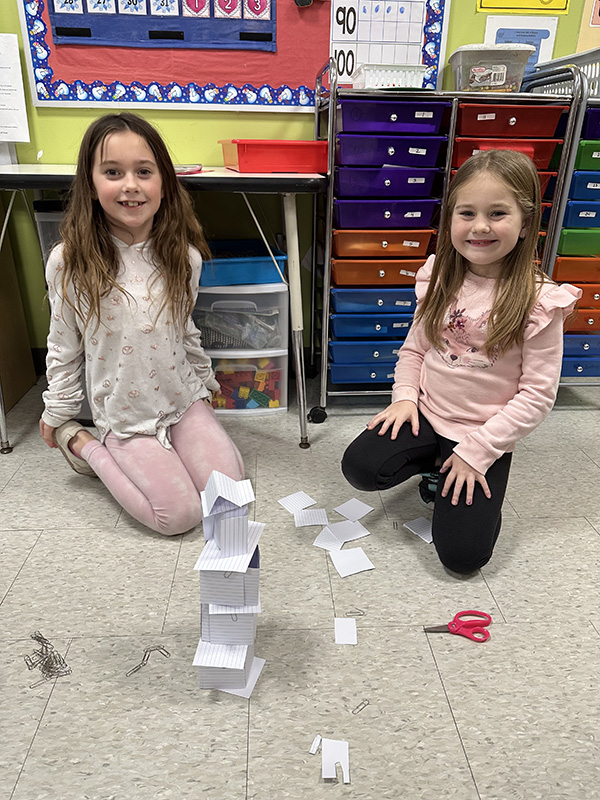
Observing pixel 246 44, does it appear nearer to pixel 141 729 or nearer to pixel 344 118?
pixel 344 118

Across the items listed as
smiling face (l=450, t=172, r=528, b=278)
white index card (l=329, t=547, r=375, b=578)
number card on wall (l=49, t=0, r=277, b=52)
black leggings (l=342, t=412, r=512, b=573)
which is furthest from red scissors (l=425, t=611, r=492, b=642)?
number card on wall (l=49, t=0, r=277, b=52)

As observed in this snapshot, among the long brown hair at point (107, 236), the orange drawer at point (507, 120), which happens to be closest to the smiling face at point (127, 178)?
the long brown hair at point (107, 236)

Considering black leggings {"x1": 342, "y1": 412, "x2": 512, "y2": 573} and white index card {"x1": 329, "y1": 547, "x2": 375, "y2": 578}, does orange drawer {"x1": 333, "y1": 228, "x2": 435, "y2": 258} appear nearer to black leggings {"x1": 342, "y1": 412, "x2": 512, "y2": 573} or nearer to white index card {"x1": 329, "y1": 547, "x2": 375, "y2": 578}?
black leggings {"x1": 342, "y1": 412, "x2": 512, "y2": 573}

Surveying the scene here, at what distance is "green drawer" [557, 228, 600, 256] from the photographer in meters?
1.82

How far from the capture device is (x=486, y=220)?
1.16 metres

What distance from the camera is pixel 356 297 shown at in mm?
1825

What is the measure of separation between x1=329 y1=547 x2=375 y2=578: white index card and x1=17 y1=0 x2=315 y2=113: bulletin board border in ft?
→ 4.83

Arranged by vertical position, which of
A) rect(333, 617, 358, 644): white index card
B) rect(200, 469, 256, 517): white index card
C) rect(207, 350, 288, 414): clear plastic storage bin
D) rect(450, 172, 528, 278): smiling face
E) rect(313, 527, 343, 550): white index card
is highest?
rect(450, 172, 528, 278): smiling face

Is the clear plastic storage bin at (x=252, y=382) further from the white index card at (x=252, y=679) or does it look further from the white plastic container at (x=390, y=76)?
the white index card at (x=252, y=679)

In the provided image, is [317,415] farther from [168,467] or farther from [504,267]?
[504,267]

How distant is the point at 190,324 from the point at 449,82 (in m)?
1.24

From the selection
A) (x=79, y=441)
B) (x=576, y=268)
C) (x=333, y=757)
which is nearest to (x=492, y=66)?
(x=576, y=268)

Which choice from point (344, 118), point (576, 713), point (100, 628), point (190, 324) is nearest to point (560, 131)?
point (344, 118)

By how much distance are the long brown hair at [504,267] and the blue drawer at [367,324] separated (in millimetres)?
520
